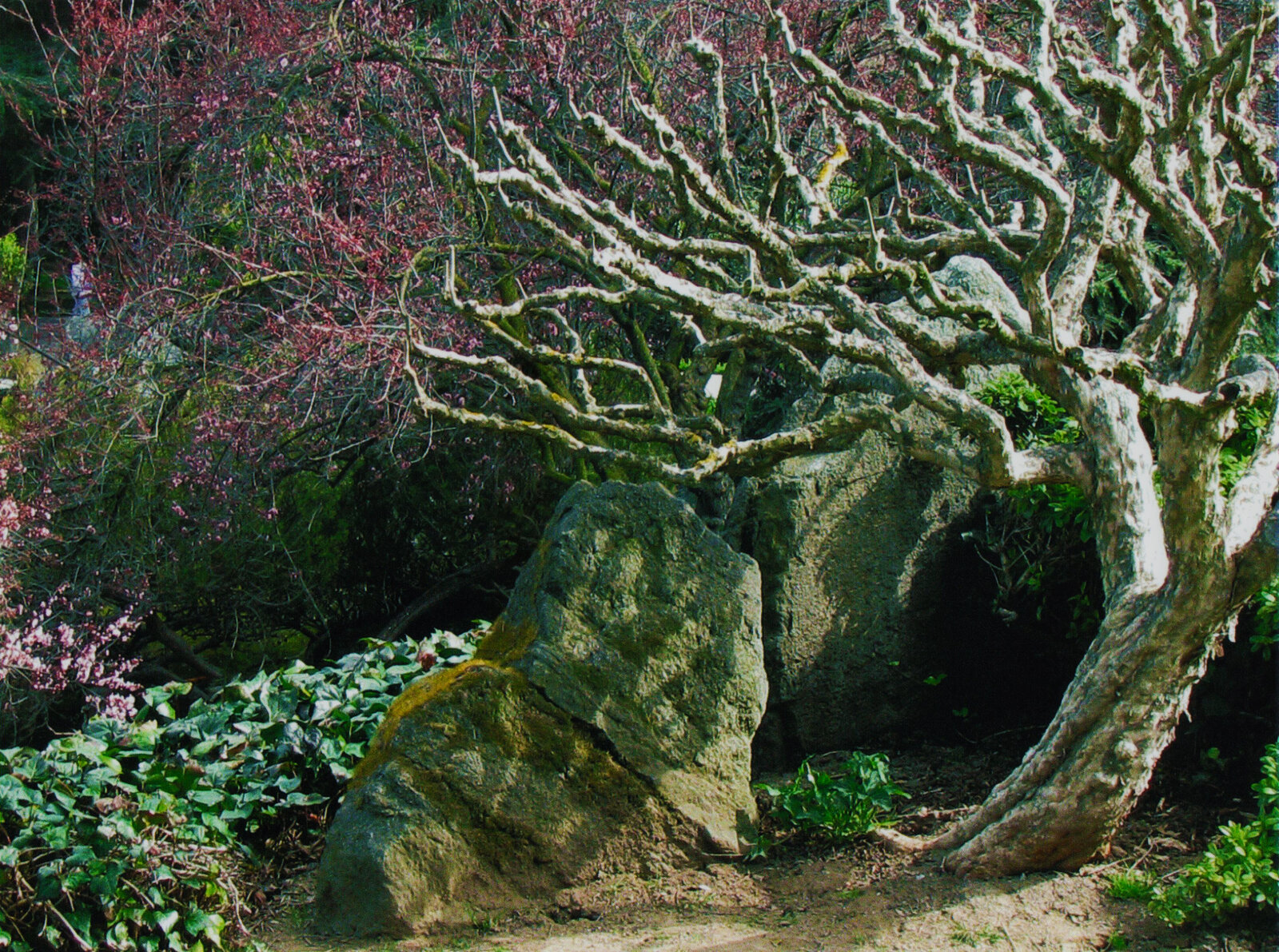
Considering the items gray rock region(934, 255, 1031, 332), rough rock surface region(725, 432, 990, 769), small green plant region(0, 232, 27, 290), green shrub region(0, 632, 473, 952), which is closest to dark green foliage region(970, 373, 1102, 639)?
rough rock surface region(725, 432, 990, 769)

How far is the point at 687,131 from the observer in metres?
6.23

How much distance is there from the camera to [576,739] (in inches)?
159

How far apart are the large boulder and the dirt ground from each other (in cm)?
11

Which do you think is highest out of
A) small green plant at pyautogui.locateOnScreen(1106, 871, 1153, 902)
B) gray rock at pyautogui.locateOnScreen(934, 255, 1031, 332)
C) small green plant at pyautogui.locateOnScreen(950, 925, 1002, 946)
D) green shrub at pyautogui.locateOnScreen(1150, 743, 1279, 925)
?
gray rock at pyautogui.locateOnScreen(934, 255, 1031, 332)

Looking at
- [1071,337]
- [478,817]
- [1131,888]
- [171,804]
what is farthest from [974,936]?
[171,804]

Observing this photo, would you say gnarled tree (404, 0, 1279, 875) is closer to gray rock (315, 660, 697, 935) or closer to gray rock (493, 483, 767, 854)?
gray rock (493, 483, 767, 854)

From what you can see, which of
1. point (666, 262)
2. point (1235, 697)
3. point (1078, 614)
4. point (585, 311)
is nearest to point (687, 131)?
point (666, 262)

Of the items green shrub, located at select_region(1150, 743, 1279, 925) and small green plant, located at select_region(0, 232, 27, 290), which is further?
small green plant, located at select_region(0, 232, 27, 290)

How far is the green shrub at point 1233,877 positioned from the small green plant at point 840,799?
0.98 meters

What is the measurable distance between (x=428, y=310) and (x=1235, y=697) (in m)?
3.76

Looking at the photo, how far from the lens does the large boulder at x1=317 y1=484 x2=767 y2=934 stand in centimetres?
388

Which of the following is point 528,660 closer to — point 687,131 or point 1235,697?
point 1235,697

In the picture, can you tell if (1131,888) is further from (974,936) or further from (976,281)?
(976,281)

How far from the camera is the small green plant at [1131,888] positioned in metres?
3.62
